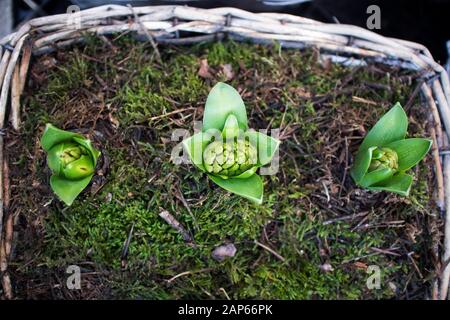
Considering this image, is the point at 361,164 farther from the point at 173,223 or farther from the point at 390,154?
the point at 173,223

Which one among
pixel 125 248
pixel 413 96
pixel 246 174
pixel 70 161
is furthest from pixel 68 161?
pixel 413 96

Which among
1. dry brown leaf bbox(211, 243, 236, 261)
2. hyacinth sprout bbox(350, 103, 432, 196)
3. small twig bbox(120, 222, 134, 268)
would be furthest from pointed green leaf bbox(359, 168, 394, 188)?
small twig bbox(120, 222, 134, 268)

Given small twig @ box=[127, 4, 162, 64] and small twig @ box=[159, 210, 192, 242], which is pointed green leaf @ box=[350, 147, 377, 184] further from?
small twig @ box=[127, 4, 162, 64]

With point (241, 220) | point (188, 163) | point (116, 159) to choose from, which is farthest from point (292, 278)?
point (116, 159)

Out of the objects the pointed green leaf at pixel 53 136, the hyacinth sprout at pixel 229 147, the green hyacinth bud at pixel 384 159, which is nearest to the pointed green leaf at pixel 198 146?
the hyacinth sprout at pixel 229 147

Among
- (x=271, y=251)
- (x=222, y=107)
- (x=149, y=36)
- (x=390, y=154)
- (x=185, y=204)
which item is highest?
(x=149, y=36)
